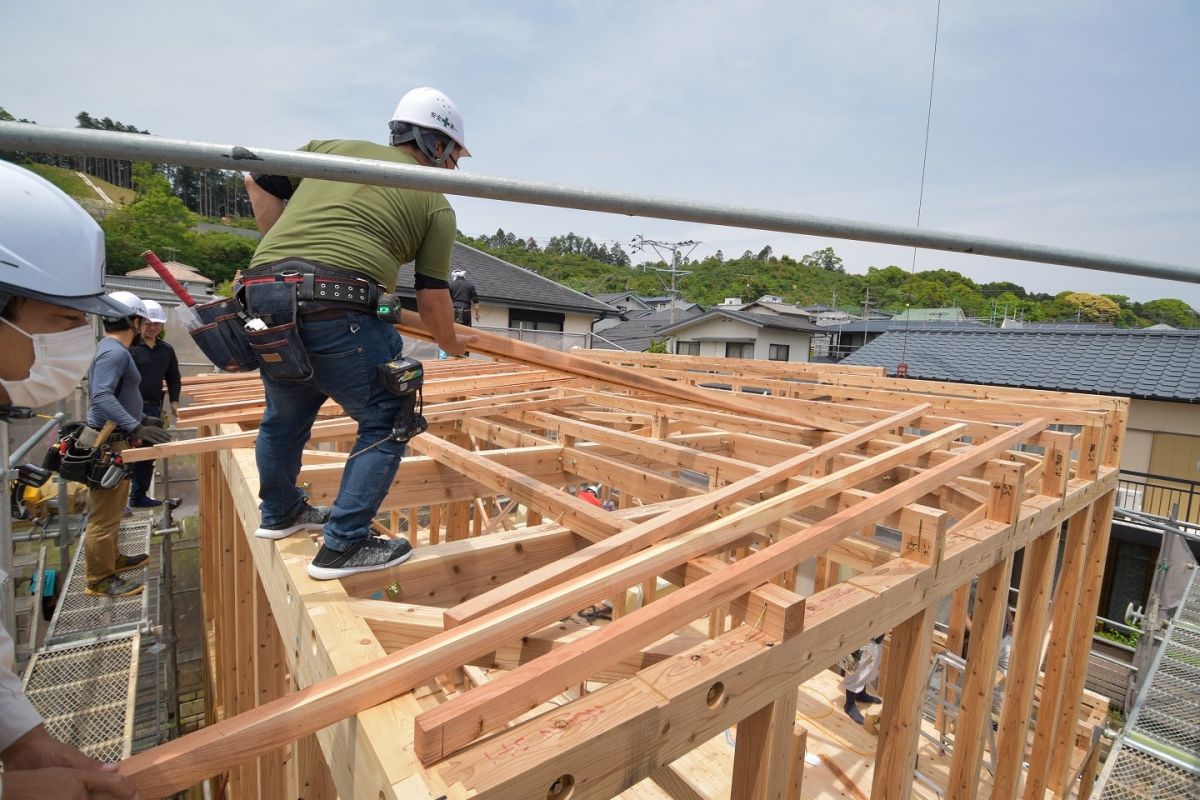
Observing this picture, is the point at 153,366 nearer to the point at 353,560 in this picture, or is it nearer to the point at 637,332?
the point at 353,560

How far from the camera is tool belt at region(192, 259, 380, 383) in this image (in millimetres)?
1990

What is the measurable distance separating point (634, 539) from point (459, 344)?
1113mm

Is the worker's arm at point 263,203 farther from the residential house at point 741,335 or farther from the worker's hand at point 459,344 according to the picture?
the residential house at point 741,335

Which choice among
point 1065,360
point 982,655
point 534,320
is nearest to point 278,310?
point 982,655

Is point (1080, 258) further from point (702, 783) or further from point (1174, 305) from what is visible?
point (1174, 305)

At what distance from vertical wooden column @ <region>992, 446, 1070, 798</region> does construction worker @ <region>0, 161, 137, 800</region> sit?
441cm

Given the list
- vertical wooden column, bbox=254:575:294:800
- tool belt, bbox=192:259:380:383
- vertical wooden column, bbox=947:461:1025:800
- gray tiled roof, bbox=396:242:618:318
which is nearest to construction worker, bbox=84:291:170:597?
vertical wooden column, bbox=254:575:294:800

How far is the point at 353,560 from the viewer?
2156 millimetres

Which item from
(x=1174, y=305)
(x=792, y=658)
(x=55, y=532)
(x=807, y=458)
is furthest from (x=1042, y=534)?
(x=1174, y=305)

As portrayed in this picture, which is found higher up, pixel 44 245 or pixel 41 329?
pixel 44 245

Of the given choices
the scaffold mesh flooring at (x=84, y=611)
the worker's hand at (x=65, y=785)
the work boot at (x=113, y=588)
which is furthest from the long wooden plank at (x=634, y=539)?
the work boot at (x=113, y=588)

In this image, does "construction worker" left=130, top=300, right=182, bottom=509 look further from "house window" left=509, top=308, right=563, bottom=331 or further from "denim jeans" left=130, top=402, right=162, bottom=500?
"house window" left=509, top=308, right=563, bottom=331

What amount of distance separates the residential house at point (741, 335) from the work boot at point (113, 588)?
999 inches

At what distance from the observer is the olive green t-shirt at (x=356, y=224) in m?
2.08
